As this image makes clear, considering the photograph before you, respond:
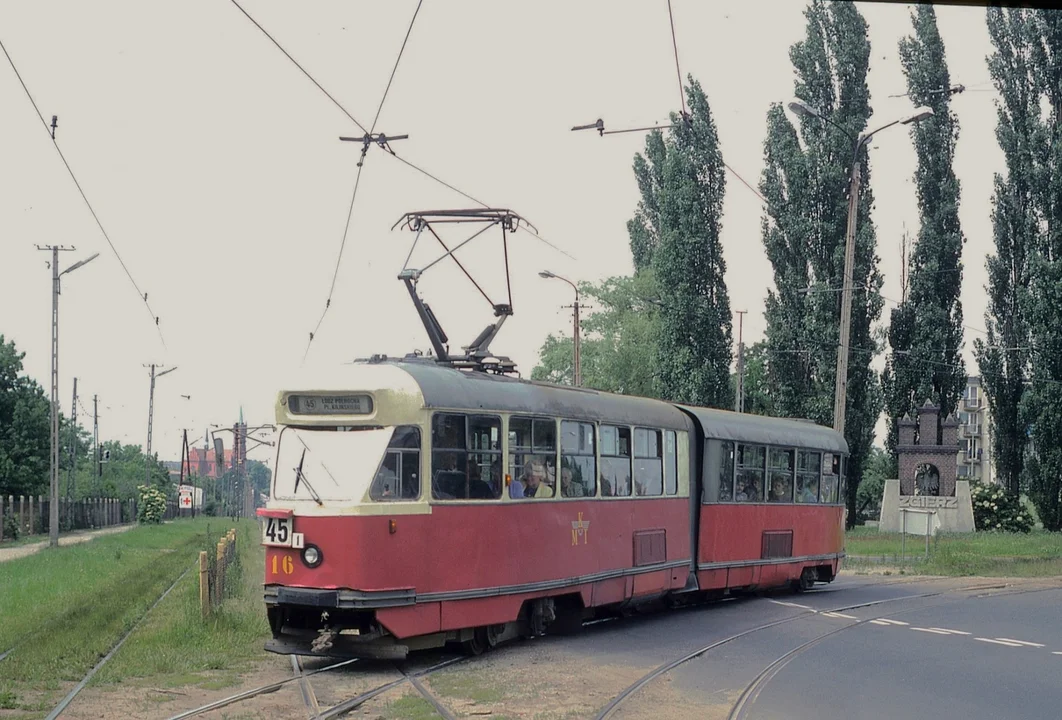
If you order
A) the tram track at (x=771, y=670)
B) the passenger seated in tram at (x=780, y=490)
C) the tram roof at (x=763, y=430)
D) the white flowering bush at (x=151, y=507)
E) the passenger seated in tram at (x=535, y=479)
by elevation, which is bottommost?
the white flowering bush at (x=151, y=507)

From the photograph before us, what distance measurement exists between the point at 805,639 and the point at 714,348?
33180 millimetres

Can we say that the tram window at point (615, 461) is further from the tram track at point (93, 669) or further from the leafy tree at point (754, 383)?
the leafy tree at point (754, 383)

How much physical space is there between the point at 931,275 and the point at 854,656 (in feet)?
109

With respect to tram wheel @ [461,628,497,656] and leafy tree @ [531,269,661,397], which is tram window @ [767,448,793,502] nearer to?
tram wheel @ [461,628,497,656]

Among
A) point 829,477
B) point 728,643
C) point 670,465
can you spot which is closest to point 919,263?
point 829,477

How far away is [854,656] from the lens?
13.8m

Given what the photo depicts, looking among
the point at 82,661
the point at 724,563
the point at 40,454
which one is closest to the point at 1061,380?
the point at 724,563

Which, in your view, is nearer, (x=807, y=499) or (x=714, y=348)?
(x=807, y=499)

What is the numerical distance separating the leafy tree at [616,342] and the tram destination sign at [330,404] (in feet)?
164

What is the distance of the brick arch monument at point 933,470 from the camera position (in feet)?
148

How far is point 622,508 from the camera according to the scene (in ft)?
53.6

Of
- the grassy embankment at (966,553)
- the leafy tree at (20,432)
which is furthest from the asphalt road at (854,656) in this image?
the leafy tree at (20,432)

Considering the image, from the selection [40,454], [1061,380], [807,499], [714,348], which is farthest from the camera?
[40,454]

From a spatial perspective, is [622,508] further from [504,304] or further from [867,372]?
[867,372]
